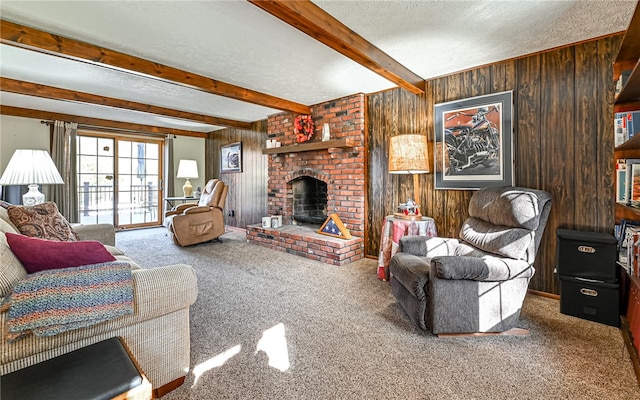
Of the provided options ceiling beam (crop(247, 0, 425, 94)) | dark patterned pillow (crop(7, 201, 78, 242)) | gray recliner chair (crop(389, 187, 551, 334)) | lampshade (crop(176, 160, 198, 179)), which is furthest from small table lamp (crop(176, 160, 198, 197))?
gray recliner chair (crop(389, 187, 551, 334))

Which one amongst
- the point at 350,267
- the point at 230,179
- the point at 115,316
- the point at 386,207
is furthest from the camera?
the point at 230,179

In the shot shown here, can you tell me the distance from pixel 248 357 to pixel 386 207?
2605 millimetres

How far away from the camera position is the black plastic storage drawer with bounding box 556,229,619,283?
83.4 inches

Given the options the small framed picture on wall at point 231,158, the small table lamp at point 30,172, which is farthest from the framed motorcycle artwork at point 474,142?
the small table lamp at point 30,172

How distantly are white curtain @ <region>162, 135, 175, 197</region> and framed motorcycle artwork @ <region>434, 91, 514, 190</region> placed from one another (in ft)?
18.9

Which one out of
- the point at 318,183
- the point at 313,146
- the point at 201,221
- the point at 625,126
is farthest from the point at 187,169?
the point at 625,126

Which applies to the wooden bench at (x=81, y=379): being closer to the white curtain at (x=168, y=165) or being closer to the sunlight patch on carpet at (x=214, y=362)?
the sunlight patch on carpet at (x=214, y=362)

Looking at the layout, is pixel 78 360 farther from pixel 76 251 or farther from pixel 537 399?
pixel 537 399

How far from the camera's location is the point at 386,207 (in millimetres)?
3830

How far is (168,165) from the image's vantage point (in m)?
6.58

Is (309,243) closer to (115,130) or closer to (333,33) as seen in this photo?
(333,33)

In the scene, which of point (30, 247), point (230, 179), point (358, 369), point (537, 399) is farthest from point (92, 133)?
point (537, 399)

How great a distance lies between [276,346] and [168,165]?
5.95 meters

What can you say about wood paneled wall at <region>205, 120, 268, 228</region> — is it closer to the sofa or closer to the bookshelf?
the sofa
